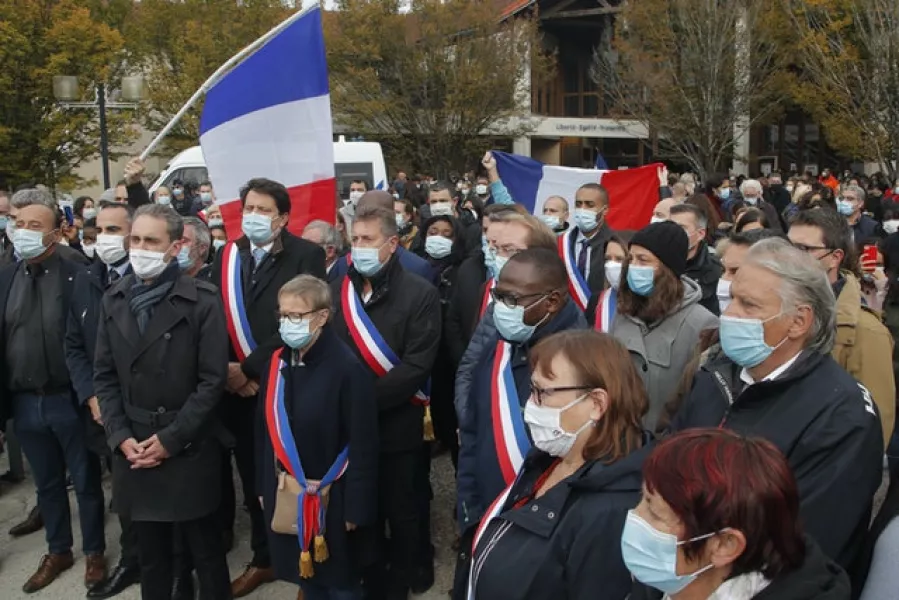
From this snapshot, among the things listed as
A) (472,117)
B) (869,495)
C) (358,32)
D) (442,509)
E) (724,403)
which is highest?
(358,32)

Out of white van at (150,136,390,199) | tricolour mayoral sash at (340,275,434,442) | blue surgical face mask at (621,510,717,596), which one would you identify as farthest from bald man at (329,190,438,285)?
white van at (150,136,390,199)

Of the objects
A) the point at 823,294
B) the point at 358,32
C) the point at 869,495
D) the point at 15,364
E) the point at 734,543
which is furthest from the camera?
the point at 358,32

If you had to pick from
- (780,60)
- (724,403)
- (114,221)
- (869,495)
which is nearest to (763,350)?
(724,403)

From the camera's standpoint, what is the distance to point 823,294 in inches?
100

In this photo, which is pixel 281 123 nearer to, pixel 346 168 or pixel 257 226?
pixel 257 226

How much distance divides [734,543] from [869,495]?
79 centimetres

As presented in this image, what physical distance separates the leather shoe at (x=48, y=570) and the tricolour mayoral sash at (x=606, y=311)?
3273 mm

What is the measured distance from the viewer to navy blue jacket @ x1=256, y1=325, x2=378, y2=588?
142 inches

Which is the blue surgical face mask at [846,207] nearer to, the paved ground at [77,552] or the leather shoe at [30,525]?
the paved ground at [77,552]

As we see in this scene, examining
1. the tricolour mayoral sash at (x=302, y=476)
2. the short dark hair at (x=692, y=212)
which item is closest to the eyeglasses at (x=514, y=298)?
the tricolour mayoral sash at (x=302, y=476)

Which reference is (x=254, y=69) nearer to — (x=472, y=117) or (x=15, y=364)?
(x=15, y=364)

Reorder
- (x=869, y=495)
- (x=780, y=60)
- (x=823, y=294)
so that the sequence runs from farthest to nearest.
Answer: (x=780, y=60)
(x=823, y=294)
(x=869, y=495)

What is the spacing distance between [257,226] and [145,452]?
1.42m

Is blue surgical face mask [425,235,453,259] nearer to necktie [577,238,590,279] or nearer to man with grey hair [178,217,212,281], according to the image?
necktie [577,238,590,279]
